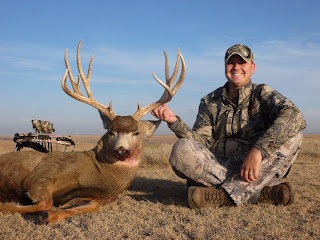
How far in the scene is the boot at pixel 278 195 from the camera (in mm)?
4285

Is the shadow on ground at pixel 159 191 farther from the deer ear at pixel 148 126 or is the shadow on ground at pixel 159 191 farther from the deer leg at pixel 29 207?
the deer leg at pixel 29 207

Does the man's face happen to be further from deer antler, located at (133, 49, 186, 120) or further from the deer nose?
A: the deer nose

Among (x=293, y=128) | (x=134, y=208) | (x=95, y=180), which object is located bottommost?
(x=134, y=208)

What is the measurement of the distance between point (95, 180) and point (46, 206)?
2.83 ft

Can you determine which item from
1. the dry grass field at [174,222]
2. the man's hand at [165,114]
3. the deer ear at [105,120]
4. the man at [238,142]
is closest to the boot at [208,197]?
the man at [238,142]

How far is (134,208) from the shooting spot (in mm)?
4395

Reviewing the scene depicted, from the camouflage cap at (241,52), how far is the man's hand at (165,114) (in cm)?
124

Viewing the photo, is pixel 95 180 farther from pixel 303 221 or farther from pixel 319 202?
pixel 319 202

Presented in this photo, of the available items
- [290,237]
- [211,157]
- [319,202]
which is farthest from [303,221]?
[211,157]

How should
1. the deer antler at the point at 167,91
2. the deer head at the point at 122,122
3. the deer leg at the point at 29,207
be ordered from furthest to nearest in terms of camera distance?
1. the deer antler at the point at 167,91
2. the deer head at the point at 122,122
3. the deer leg at the point at 29,207

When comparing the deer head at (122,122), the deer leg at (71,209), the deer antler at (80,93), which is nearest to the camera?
the deer leg at (71,209)

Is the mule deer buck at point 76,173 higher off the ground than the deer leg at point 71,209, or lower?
higher

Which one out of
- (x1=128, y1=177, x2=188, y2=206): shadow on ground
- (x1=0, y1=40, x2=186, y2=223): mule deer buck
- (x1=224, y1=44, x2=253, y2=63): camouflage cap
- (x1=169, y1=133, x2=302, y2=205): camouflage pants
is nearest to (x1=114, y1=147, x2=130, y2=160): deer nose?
(x1=0, y1=40, x2=186, y2=223): mule deer buck

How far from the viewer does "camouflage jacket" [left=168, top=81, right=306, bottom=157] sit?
4383 millimetres
